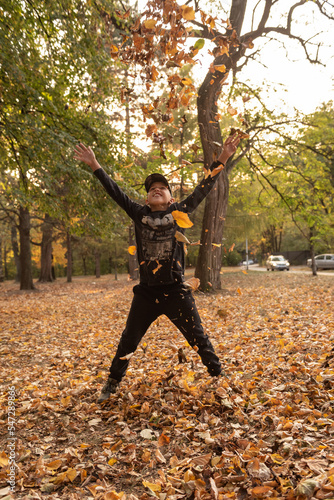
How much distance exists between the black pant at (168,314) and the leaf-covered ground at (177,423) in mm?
445

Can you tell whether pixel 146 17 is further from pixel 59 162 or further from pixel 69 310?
pixel 69 310

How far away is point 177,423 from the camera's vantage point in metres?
2.93

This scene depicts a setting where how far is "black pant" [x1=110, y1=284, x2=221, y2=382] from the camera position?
3117mm

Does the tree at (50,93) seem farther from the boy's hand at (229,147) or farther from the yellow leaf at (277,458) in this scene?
the yellow leaf at (277,458)

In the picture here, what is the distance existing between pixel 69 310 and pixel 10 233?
21964mm

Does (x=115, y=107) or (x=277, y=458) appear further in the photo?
(x=115, y=107)

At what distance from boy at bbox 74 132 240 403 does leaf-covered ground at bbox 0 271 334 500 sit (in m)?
0.50

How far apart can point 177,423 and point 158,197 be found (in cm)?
198

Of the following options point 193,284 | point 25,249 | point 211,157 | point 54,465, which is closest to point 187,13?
point 193,284

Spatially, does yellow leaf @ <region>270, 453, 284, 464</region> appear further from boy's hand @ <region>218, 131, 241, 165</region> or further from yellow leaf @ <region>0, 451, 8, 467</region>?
boy's hand @ <region>218, 131, 241, 165</region>

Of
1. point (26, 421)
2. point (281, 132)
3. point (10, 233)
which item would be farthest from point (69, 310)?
point (10, 233)

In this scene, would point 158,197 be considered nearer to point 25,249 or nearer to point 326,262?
point 25,249

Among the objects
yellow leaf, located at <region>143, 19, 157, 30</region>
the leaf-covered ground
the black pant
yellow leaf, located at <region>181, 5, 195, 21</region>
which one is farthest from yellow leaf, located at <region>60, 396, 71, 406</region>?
yellow leaf, located at <region>181, 5, 195, 21</region>

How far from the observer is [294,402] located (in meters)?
3.07
